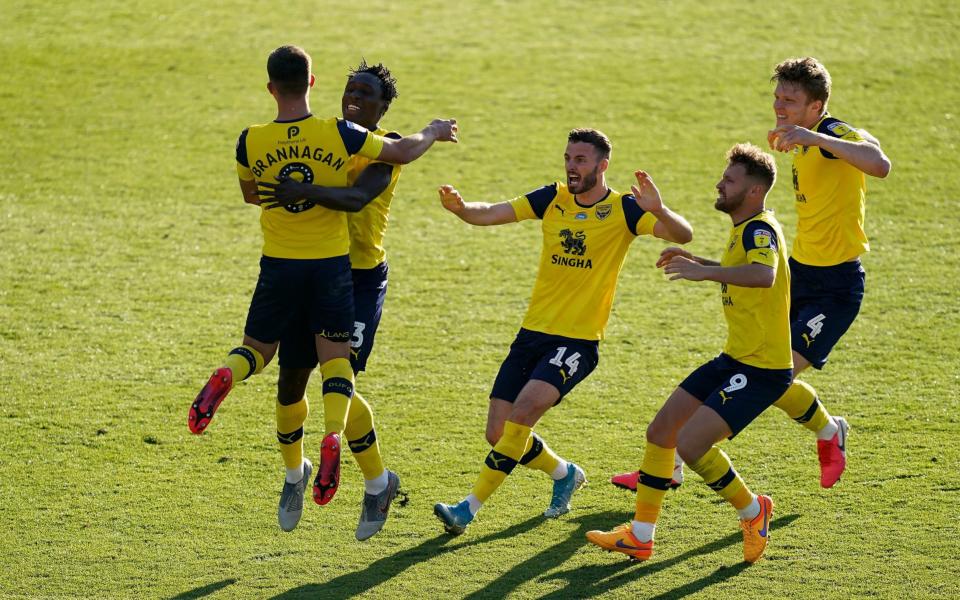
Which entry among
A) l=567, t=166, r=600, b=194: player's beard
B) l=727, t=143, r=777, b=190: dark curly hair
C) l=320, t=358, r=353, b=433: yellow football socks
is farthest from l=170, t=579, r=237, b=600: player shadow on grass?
l=727, t=143, r=777, b=190: dark curly hair

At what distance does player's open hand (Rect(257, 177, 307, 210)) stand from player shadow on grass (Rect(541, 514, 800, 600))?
8.49 ft

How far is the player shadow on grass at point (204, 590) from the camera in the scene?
21.7 ft

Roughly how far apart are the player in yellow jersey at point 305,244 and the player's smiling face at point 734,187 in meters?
1.60

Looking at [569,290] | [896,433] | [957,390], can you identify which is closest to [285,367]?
[569,290]

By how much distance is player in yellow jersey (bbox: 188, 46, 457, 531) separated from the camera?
6.38 meters

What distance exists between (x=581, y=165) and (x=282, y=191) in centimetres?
179

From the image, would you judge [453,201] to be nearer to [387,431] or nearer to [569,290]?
[569,290]

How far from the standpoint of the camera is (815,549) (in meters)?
7.00

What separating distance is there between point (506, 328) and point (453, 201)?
3.69m

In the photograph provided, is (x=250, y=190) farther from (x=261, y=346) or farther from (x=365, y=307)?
(x=365, y=307)

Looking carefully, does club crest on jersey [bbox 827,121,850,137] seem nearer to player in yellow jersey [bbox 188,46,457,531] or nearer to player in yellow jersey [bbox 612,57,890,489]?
player in yellow jersey [bbox 612,57,890,489]

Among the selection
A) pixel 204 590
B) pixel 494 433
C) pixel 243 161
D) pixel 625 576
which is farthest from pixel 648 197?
pixel 204 590

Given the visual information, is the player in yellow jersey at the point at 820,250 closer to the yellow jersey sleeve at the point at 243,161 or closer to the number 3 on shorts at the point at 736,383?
the number 3 on shorts at the point at 736,383

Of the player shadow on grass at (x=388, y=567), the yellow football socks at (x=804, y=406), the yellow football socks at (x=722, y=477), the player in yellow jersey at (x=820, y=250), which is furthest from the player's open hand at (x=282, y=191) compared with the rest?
the yellow football socks at (x=804, y=406)
